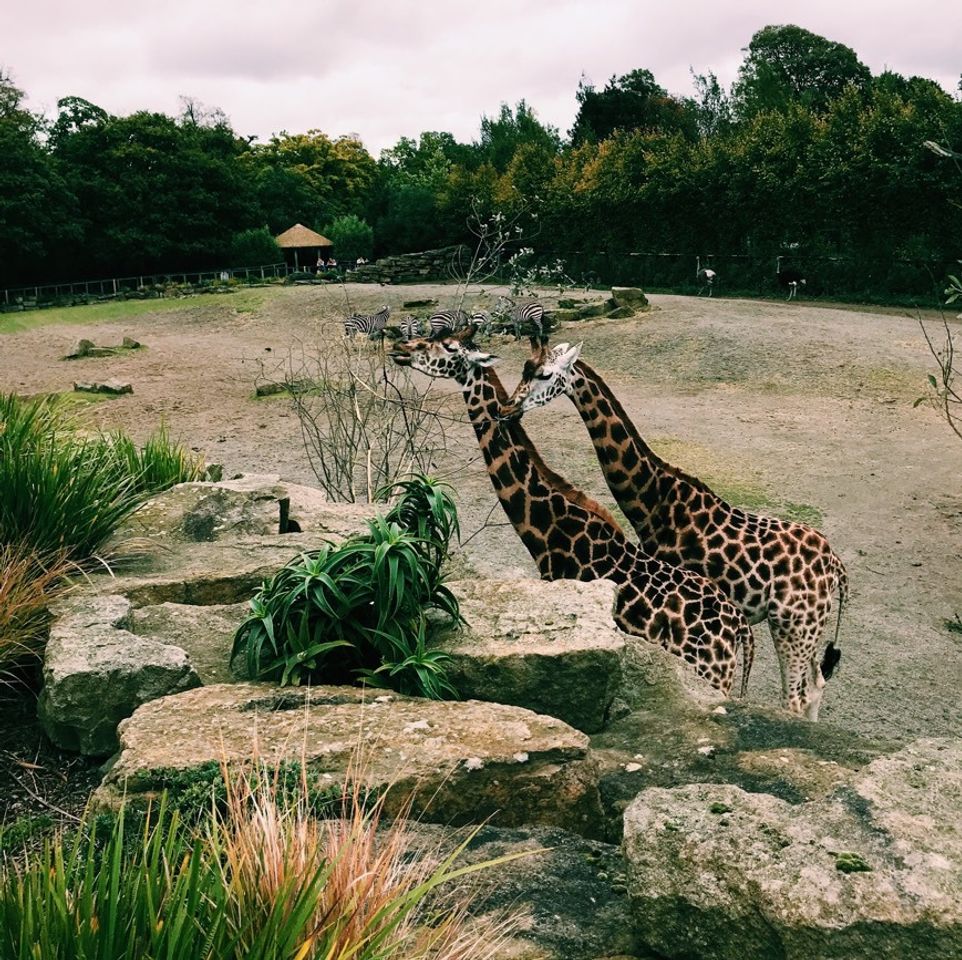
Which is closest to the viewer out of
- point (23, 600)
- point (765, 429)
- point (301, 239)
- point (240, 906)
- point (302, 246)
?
point (240, 906)

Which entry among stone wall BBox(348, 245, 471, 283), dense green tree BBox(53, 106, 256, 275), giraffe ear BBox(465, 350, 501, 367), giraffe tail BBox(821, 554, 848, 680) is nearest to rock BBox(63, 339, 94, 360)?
stone wall BBox(348, 245, 471, 283)

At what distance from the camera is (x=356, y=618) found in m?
4.38

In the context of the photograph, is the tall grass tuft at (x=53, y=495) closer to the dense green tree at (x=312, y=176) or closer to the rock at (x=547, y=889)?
the rock at (x=547, y=889)

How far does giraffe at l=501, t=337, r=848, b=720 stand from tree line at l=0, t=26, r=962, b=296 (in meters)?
15.3

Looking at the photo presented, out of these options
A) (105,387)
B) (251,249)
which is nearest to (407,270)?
(251,249)

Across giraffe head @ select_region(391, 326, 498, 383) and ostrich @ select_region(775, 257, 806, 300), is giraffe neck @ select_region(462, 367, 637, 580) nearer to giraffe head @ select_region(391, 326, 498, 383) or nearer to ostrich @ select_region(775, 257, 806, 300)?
giraffe head @ select_region(391, 326, 498, 383)

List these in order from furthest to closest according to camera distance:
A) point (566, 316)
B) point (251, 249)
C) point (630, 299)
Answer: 1. point (251, 249)
2. point (630, 299)
3. point (566, 316)

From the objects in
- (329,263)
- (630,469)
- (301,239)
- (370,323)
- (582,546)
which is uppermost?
(301,239)

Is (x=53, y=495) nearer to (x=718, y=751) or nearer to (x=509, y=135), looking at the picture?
(x=718, y=751)

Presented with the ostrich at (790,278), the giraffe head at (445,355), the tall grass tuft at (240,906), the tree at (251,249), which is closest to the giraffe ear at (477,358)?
the giraffe head at (445,355)

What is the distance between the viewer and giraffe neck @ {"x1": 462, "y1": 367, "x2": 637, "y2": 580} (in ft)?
16.9

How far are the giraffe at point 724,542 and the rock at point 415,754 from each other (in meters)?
1.99

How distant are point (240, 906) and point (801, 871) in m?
1.32

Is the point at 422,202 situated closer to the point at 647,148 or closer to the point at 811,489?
the point at 647,148
